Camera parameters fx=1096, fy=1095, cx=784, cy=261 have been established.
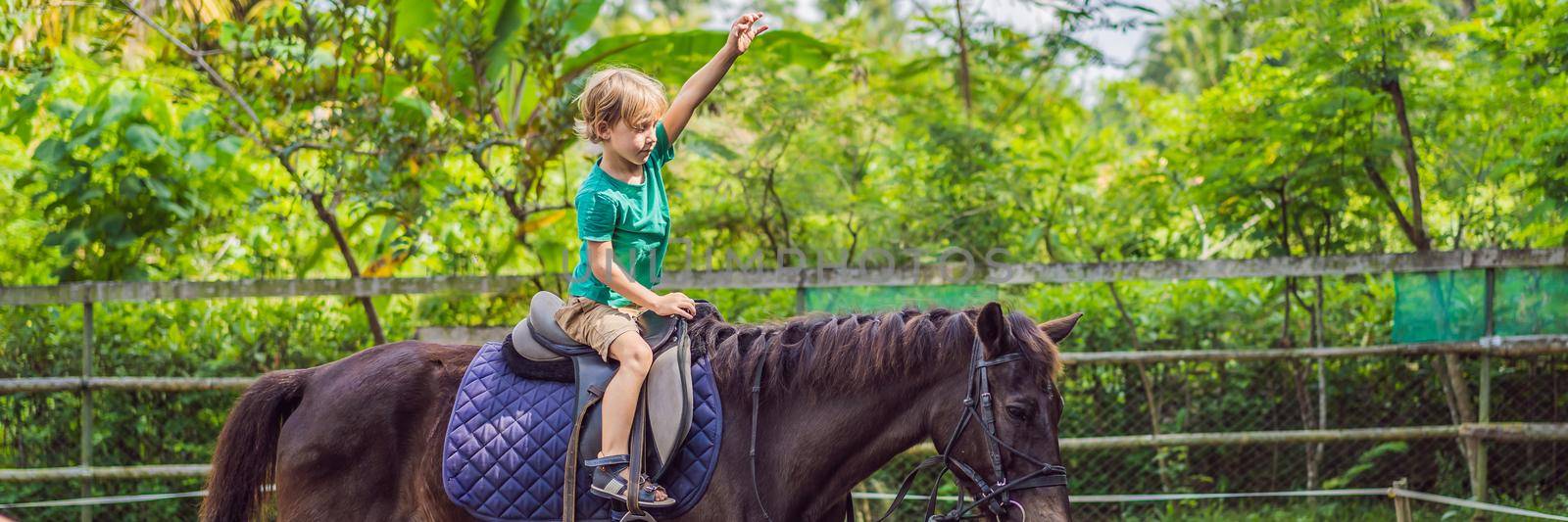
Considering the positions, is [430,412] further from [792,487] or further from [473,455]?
[792,487]

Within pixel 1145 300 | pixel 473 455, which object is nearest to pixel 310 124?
pixel 473 455

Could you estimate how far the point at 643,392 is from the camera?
2721 millimetres

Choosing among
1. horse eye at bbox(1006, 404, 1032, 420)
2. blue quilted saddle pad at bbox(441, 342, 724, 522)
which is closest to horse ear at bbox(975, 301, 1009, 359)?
horse eye at bbox(1006, 404, 1032, 420)

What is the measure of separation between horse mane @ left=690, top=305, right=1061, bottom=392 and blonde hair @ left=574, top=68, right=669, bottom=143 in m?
0.61

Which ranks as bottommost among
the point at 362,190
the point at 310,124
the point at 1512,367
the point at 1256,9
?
the point at 1512,367

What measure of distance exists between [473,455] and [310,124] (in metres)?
3.47

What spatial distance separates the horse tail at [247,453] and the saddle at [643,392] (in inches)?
30.4

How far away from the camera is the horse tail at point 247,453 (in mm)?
3016

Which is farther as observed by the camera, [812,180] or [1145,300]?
[812,180]

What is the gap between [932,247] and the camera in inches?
255

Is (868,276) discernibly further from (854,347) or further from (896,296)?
(854,347)

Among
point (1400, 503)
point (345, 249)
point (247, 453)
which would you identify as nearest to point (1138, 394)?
point (1400, 503)

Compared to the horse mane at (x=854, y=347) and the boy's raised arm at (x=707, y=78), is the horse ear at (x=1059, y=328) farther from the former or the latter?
the boy's raised arm at (x=707, y=78)

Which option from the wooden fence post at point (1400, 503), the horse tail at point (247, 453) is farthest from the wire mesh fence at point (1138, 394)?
the horse tail at point (247, 453)
